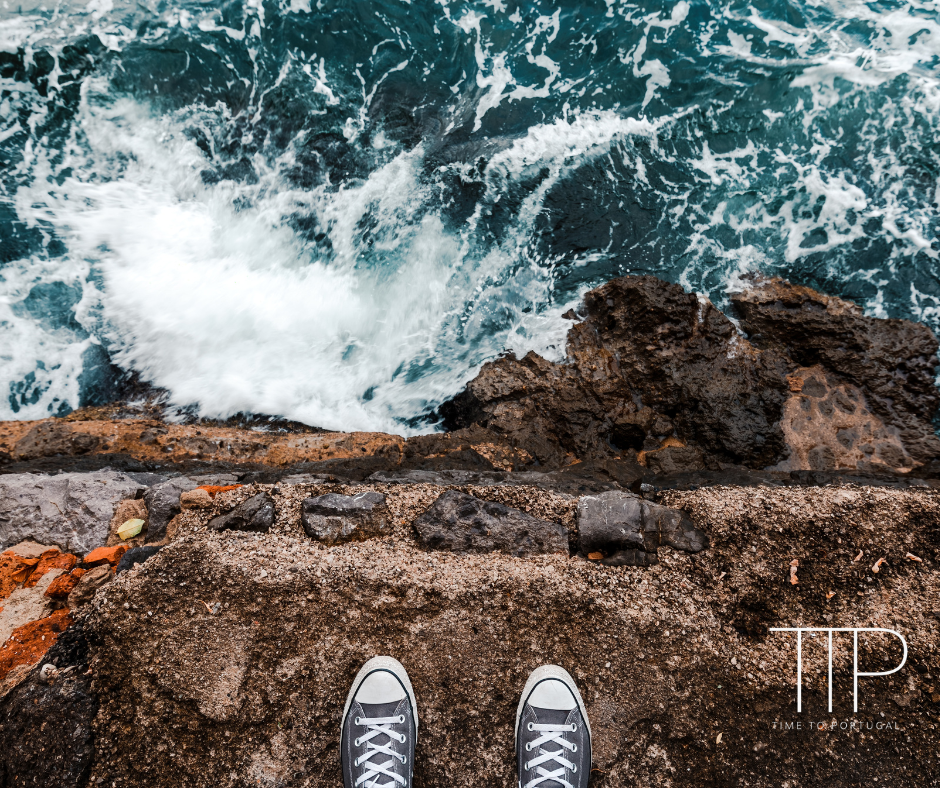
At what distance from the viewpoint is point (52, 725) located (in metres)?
1.89

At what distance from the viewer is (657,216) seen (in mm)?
4527

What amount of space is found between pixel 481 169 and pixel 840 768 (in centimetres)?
465

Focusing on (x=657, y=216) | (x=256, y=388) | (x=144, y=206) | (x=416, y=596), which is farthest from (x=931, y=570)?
(x=144, y=206)

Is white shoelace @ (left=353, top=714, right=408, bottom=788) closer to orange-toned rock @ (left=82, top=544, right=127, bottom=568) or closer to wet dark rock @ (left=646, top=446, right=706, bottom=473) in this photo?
orange-toned rock @ (left=82, top=544, right=127, bottom=568)

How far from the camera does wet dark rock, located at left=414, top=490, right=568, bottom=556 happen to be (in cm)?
229

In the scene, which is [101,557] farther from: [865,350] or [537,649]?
[865,350]

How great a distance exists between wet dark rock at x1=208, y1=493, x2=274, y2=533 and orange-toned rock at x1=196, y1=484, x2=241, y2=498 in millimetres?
155

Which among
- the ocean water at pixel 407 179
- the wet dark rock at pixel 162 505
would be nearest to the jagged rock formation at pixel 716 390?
the ocean water at pixel 407 179

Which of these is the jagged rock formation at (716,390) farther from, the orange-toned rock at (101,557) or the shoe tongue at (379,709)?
the orange-toned rock at (101,557)

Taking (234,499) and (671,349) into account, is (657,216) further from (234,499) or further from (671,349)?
(234,499)

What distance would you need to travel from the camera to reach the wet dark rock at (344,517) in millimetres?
2281

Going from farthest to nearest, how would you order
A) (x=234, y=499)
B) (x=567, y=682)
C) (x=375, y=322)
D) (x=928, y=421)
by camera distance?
(x=375, y=322) → (x=928, y=421) → (x=234, y=499) → (x=567, y=682)

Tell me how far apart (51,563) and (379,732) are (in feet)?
6.06

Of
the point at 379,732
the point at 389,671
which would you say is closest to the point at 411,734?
the point at 379,732
